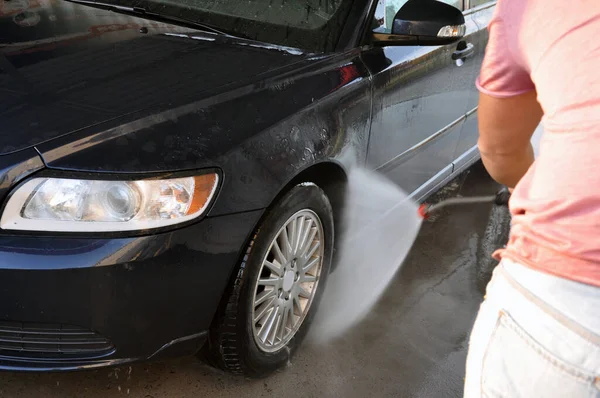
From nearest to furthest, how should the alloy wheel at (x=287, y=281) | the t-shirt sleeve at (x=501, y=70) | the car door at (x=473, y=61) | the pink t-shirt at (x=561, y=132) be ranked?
the pink t-shirt at (x=561, y=132) → the t-shirt sleeve at (x=501, y=70) → the alloy wheel at (x=287, y=281) → the car door at (x=473, y=61)

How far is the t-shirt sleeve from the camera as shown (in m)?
0.99

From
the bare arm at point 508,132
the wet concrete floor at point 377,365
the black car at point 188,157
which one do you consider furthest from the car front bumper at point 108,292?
the bare arm at point 508,132

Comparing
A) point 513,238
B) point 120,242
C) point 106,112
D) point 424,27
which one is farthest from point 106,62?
point 513,238

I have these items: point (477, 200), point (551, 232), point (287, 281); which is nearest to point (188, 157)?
point (287, 281)

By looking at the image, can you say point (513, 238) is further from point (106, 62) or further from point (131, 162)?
point (106, 62)

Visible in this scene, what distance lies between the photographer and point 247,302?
212 centimetres

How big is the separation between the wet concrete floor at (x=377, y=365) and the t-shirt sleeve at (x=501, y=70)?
1595mm

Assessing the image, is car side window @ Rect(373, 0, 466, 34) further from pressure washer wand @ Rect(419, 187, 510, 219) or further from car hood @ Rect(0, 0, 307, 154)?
pressure washer wand @ Rect(419, 187, 510, 219)

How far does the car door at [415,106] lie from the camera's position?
2650 mm

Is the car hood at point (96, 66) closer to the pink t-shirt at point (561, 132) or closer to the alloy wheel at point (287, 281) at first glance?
the alloy wheel at point (287, 281)

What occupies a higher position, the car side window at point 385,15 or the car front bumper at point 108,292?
the car side window at point 385,15

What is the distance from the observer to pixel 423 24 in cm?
258

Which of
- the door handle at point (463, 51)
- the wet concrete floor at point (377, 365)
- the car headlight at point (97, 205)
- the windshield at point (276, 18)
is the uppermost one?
the windshield at point (276, 18)

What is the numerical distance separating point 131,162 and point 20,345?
63cm
